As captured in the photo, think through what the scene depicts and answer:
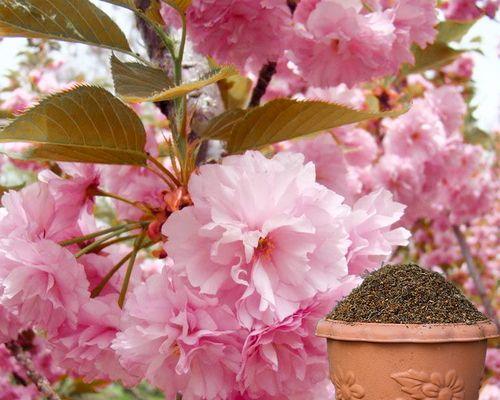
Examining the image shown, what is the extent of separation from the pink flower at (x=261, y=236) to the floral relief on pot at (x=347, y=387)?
0.26 feet

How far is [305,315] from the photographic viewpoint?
29.1 inches

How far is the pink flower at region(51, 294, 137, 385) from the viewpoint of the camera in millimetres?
845

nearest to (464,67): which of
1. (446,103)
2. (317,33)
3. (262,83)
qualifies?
(446,103)

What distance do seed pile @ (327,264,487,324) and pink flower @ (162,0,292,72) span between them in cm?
44

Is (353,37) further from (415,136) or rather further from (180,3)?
(415,136)

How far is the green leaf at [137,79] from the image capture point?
803mm

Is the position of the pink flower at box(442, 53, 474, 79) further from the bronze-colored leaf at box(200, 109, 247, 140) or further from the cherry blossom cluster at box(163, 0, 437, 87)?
the bronze-colored leaf at box(200, 109, 247, 140)

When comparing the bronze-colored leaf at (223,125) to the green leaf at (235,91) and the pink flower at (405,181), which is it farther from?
the pink flower at (405,181)

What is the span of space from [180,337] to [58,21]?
0.38 metres

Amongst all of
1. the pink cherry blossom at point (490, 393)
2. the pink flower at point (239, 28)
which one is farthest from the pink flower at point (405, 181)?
the pink flower at point (239, 28)

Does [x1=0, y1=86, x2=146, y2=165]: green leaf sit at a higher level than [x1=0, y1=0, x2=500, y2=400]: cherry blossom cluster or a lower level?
higher

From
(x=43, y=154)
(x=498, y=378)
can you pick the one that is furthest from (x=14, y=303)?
(x=498, y=378)

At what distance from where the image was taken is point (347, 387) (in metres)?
0.67

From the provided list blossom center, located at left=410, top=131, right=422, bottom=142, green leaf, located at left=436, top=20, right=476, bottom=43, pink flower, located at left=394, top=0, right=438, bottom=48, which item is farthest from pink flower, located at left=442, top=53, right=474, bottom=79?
pink flower, located at left=394, top=0, right=438, bottom=48
